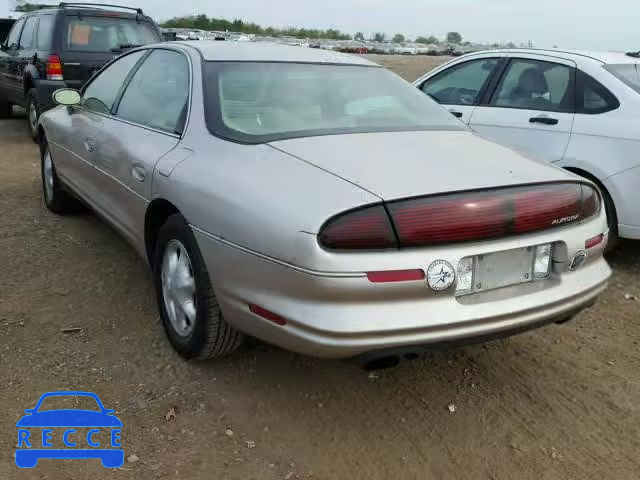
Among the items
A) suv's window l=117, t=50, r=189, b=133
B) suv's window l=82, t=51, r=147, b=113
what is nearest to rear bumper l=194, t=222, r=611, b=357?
suv's window l=117, t=50, r=189, b=133

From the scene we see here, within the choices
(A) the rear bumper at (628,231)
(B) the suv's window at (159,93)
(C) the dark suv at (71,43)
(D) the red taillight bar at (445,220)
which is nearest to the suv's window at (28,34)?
(C) the dark suv at (71,43)

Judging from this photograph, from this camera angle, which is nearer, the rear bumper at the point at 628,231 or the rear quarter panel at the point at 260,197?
the rear quarter panel at the point at 260,197

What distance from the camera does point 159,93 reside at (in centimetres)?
365

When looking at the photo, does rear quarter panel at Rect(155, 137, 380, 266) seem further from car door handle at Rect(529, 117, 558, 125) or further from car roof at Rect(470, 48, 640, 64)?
car roof at Rect(470, 48, 640, 64)

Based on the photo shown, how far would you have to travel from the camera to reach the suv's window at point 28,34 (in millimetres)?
9172

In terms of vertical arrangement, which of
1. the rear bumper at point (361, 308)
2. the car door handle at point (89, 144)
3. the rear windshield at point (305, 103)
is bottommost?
the rear bumper at point (361, 308)

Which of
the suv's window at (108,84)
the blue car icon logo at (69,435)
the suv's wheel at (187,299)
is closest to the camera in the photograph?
the blue car icon logo at (69,435)

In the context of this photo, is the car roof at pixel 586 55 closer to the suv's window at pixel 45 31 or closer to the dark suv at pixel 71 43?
the dark suv at pixel 71 43

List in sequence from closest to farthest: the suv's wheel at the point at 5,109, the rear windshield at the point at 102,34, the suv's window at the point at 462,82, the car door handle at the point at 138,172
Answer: the car door handle at the point at 138,172 → the suv's window at the point at 462,82 → the rear windshield at the point at 102,34 → the suv's wheel at the point at 5,109

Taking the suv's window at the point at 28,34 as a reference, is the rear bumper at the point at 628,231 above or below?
below

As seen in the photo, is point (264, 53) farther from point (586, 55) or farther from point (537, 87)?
point (586, 55)

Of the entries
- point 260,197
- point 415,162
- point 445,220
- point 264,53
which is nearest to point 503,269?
point 445,220

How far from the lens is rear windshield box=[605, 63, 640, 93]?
4629mm

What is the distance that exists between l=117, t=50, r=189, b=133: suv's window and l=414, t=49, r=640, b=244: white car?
6.55ft
